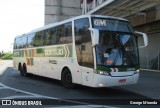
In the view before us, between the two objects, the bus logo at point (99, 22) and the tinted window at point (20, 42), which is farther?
the tinted window at point (20, 42)

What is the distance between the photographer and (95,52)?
41.3 ft

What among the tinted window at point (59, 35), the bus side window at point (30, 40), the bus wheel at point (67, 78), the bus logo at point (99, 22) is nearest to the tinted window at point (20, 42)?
the bus side window at point (30, 40)

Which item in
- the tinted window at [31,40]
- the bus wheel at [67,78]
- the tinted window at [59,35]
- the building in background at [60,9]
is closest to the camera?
the bus wheel at [67,78]

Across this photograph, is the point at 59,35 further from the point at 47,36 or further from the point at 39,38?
the point at 39,38

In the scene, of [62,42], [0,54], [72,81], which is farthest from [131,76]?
[0,54]

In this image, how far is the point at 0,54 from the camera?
103 m

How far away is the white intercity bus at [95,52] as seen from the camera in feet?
41.2

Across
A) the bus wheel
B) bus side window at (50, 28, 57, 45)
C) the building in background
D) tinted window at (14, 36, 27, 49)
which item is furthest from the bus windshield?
the building in background

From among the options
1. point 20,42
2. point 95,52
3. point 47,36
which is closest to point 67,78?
point 95,52

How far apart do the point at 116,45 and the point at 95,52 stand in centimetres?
99

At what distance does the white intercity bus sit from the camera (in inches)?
495

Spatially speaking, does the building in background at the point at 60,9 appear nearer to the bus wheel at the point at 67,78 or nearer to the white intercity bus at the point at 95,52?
the white intercity bus at the point at 95,52

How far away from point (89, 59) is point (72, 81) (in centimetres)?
195

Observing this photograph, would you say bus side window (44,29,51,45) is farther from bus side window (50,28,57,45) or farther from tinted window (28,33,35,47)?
tinted window (28,33,35,47)
